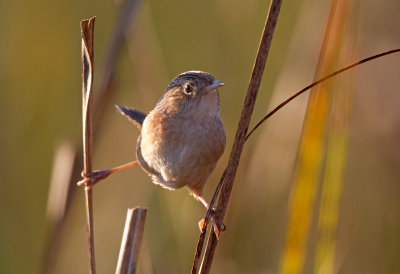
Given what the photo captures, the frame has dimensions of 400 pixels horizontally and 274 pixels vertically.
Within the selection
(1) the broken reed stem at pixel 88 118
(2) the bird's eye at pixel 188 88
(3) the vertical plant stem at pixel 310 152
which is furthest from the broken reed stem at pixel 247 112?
(2) the bird's eye at pixel 188 88

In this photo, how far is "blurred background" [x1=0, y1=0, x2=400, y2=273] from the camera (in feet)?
7.03

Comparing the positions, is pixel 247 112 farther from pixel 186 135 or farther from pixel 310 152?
pixel 186 135

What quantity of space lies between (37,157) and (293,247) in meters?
2.19

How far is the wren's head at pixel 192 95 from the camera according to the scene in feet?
8.14

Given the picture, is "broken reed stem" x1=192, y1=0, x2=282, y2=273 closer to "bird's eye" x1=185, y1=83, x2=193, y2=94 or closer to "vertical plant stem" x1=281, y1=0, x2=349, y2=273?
"vertical plant stem" x1=281, y1=0, x2=349, y2=273

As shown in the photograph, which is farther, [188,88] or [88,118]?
[188,88]

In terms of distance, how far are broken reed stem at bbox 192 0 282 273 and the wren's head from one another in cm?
85

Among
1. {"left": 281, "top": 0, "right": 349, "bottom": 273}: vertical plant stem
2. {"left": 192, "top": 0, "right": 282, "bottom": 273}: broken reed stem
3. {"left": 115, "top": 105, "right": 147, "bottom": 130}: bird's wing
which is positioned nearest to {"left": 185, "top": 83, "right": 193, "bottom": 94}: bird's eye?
{"left": 115, "top": 105, "right": 147, "bottom": 130}: bird's wing

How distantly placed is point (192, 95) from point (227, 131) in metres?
0.65

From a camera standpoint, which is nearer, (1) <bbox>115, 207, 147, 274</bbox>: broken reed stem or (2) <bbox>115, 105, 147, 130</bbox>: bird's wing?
(1) <bbox>115, 207, 147, 274</bbox>: broken reed stem

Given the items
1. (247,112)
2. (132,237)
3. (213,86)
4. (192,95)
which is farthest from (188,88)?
(247,112)

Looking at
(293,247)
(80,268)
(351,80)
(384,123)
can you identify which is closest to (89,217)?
(293,247)

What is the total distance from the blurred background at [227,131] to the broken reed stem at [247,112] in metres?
0.33

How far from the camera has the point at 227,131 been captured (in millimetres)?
3129
